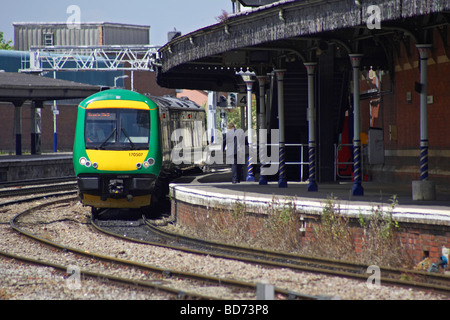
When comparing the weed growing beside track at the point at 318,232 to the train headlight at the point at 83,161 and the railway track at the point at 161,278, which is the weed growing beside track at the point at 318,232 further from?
the train headlight at the point at 83,161

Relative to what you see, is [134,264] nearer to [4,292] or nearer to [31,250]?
[4,292]

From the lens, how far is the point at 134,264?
10.3m

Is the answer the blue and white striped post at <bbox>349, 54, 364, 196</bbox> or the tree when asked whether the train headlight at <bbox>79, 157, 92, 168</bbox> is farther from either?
the tree

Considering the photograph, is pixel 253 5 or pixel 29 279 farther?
pixel 253 5

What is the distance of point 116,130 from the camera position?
16.9m

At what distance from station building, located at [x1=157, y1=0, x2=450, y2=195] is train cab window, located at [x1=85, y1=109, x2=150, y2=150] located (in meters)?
1.97

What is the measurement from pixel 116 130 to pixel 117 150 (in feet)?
1.74

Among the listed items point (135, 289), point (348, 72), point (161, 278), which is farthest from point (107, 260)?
point (348, 72)

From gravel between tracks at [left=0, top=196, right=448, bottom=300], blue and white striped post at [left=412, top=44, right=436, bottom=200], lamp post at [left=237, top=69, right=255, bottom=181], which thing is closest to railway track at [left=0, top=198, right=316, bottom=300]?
gravel between tracks at [left=0, top=196, right=448, bottom=300]

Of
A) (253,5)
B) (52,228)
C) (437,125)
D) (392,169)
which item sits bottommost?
(52,228)

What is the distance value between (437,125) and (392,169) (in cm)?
283

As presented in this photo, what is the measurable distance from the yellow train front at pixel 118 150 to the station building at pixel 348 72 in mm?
1820

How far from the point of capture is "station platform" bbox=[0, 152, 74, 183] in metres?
30.5
